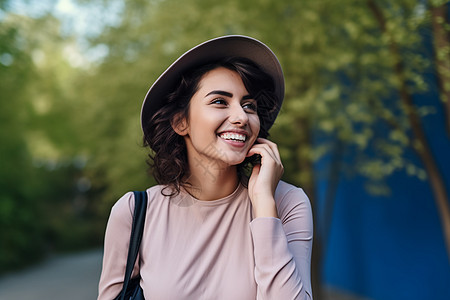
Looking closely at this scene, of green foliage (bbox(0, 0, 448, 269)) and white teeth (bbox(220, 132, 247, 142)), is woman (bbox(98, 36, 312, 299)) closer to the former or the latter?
white teeth (bbox(220, 132, 247, 142))

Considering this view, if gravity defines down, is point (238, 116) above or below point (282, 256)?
above

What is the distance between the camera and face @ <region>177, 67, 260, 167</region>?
6.38 ft

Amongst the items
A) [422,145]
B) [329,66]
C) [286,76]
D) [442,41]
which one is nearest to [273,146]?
[442,41]

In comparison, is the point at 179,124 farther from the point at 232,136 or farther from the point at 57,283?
the point at 57,283

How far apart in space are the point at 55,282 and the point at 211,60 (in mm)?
11093

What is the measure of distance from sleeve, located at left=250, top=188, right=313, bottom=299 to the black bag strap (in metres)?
0.45

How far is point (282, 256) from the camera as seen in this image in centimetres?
176

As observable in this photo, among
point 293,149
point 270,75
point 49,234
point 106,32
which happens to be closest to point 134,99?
point 106,32

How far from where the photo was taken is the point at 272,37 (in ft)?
21.3

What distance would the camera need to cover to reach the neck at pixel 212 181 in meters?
2.07

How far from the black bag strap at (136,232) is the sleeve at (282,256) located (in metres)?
0.45

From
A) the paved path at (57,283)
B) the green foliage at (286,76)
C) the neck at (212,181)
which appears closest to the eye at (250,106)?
the neck at (212,181)

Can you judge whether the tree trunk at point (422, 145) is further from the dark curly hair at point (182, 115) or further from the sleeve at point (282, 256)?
the sleeve at point (282, 256)

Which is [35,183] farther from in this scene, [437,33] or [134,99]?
[437,33]
